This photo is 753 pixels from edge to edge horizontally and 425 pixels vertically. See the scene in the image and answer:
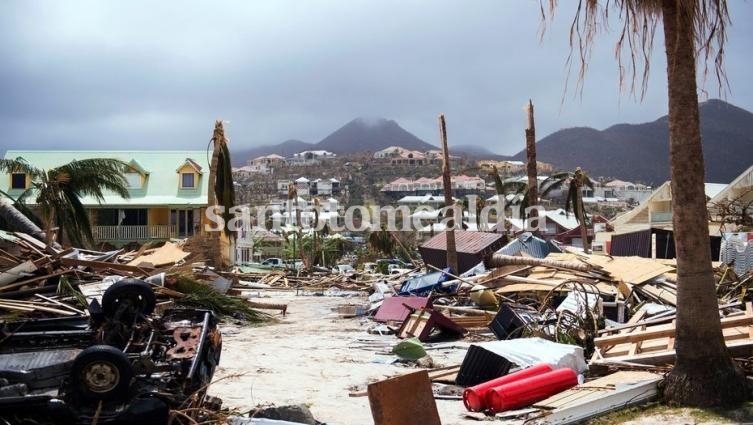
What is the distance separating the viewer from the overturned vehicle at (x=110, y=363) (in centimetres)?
627

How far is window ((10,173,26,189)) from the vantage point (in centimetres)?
4299

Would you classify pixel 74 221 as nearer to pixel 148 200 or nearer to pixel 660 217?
pixel 148 200

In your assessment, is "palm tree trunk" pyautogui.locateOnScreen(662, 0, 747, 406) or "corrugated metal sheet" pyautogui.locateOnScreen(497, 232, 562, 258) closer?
"palm tree trunk" pyautogui.locateOnScreen(662, 0, 747, 406)

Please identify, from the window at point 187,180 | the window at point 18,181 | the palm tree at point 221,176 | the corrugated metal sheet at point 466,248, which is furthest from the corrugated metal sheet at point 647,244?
the window at point 18,181

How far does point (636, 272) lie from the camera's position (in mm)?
17562

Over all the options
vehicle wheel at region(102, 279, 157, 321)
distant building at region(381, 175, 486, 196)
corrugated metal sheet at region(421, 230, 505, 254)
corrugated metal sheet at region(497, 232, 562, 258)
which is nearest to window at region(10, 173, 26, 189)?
corrugated metal sheet at region(421, 230, 505, 254)

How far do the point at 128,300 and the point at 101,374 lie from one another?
5.34 ft

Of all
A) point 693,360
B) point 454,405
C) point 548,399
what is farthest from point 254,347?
point 693,360

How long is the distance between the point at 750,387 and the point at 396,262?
4704 cm

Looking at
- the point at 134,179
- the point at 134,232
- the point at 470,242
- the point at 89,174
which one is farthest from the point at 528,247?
the point at 134,179

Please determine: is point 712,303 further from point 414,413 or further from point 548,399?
point 414,413

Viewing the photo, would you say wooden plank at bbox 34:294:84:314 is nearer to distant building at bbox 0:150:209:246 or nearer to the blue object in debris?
the blue object in debris

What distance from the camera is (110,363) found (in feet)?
20.7

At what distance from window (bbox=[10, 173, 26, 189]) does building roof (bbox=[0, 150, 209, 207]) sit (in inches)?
18.7
